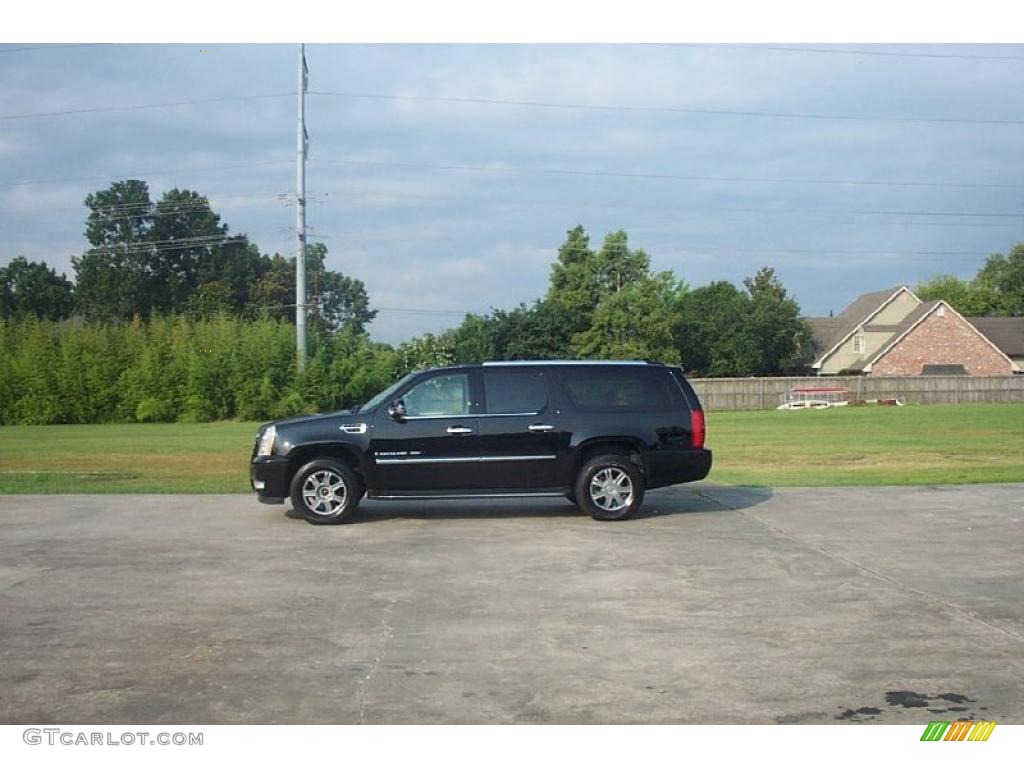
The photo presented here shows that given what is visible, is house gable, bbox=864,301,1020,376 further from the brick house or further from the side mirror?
the side mirror

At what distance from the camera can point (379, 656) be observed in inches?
280

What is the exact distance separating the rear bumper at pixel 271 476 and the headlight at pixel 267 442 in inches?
2.4

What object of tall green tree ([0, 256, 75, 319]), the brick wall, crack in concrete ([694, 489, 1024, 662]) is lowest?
crack in concrete ([694, 489, 1024, 662])

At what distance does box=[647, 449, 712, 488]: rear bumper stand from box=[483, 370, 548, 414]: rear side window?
1.44 metres

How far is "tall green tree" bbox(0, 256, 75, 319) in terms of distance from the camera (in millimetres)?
91250

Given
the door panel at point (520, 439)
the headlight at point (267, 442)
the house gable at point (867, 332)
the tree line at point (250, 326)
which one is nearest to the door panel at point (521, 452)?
the door panel at point (520, 439)

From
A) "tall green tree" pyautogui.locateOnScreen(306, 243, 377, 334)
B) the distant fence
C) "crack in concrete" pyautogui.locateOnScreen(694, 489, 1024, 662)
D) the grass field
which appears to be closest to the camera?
"crack in concrete" pyautogui.locateOnScreen(694, 489, 1024, 662)

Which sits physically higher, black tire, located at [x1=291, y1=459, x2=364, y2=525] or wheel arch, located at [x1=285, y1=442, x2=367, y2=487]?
wheel arch, located at [x1=285, y1=442, x2=367, y2=487]

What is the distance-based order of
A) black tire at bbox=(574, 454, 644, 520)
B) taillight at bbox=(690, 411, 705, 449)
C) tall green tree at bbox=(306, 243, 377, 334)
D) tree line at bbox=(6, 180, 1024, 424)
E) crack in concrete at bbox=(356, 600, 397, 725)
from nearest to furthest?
crack in concrete at bbox=(356, 600, 397, 725), black tire at bbox=(574, 454, 644, 520), taillight at bbox=(690, 411, 705, 449), tree line at bbox=(6, 180, 1024, 424), tall green tree at bbox=(306, 243, 377, 334)

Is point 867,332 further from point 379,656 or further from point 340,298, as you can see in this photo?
point 379,656

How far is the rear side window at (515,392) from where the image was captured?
43.6 ft

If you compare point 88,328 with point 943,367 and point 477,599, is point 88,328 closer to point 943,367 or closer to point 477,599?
point 477,599

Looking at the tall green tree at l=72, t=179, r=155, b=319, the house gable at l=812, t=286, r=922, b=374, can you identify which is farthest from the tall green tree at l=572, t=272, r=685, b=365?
the tall green tree at l=72, t=179, r=155, b=319

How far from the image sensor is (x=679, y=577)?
9812 mm
